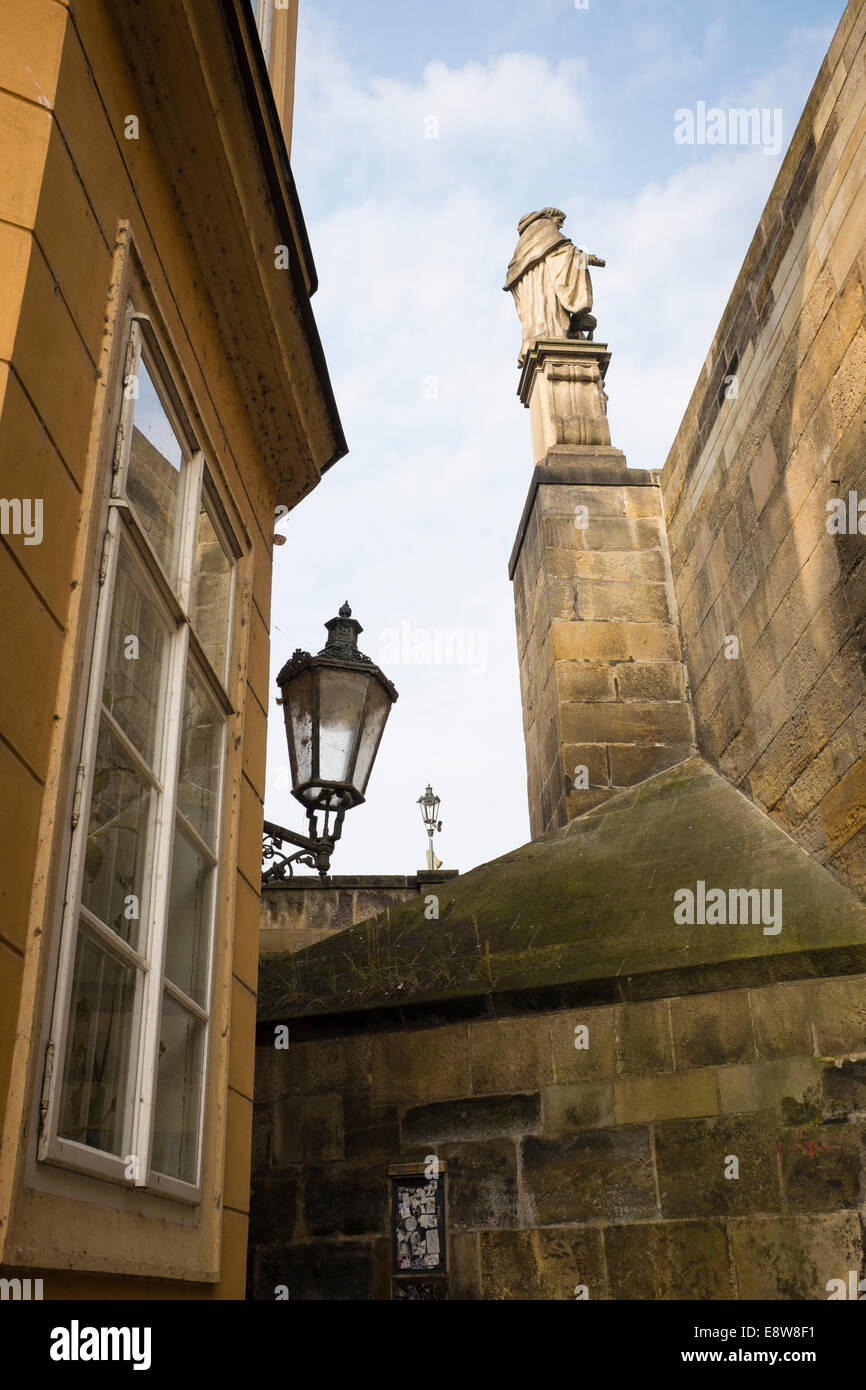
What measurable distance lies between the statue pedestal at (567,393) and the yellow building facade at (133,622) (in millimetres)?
4553

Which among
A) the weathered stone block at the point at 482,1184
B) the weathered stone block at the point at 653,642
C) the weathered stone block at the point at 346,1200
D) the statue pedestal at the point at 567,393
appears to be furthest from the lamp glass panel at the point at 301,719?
the statue pedestal at the point at 567,393

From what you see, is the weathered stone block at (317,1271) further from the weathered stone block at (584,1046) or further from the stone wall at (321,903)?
the stone wall at (321,903)

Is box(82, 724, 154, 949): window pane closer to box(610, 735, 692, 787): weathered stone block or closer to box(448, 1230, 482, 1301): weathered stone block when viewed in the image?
box(448, 1230, 482, 1301): weathered stone block

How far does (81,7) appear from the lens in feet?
8.71

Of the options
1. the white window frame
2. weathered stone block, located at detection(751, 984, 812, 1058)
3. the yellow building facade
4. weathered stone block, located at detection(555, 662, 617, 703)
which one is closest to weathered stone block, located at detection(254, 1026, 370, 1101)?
weathered stone block, located at detection(751, 984, 812, 1058)

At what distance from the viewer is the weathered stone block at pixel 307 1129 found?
5559mm

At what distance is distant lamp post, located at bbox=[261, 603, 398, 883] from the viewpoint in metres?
4.84

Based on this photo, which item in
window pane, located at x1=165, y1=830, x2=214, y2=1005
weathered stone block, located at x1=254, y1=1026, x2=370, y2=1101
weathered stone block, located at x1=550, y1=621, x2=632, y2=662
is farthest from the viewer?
weathered stone block, located at x1=550, y1=621, x2=632, y2=662

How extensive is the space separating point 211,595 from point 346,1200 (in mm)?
3152

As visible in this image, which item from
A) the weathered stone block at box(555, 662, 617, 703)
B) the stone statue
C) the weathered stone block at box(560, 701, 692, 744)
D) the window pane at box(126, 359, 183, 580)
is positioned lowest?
the window pane at box(126, 359, 183, 580)

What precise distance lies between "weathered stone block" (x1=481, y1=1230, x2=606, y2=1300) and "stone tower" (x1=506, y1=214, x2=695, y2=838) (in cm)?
279

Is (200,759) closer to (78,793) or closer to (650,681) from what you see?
(78,793)
